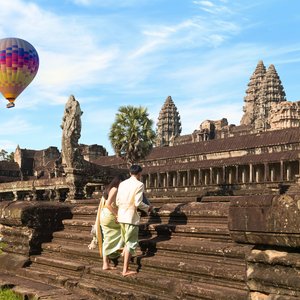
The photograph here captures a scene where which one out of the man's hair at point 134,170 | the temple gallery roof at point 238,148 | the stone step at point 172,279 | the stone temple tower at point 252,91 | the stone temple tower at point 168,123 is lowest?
the stone step at point 172,279

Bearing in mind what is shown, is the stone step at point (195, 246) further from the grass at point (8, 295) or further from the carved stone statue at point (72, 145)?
the carved stone statue at point (72, 145)

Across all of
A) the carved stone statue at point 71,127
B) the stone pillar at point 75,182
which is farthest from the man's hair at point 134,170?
the stone pillar at point 75,182

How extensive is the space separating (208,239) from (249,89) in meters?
100

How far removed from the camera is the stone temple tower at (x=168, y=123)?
99938 millimetres

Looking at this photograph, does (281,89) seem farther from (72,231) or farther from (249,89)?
(72,231)

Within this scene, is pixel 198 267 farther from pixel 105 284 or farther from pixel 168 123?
pixel 168 123

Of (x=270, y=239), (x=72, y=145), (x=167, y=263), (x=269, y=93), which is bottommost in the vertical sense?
(x=167, y=263)

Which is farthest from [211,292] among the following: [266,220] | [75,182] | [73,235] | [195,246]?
[75,182]

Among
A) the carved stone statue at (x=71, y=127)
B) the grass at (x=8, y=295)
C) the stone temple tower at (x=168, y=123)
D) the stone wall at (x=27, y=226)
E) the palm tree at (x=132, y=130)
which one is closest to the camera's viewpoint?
the grass at (x=8, y=295)

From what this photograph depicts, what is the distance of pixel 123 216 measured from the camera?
5.88m

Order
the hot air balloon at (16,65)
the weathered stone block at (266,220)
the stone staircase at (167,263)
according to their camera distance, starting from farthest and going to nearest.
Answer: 1. the hot air balloon at (16,65)
2. the stone staircase at (167,263)
3. the weathered stone block at (266,220)

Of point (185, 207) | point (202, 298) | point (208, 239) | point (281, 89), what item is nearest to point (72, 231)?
point (185, 207)

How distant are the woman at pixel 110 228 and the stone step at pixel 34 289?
2.09 ft

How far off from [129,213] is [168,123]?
95018 millimetres
